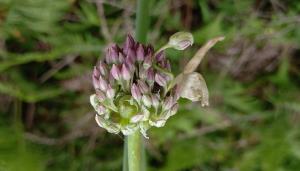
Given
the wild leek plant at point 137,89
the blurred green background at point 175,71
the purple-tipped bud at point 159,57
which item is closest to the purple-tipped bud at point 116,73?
the wild leek plant at point 137,89

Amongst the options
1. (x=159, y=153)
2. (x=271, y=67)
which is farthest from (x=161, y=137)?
(x=271, y=67)

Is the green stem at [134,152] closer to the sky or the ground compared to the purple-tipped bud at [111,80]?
closer to the ground

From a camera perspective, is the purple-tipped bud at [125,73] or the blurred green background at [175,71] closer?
the purple-tipped bud at [125,73]

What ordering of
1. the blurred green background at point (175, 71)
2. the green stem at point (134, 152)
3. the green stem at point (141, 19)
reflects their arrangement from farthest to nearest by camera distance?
the blurred green background at point (175, 71)
the green stem at point (141, 19)
the green stem at point (134, 152)

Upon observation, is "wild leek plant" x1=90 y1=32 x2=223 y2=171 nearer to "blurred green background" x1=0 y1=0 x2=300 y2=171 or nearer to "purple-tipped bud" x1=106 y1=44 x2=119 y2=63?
"purple-tipped bud" x1=106 y1=44 x2=119 y2=63

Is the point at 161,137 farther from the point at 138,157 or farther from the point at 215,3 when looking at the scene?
the point at 138,157

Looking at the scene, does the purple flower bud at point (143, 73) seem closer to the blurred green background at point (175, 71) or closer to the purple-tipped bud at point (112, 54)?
the purple-tipped bud at point (112, 54)

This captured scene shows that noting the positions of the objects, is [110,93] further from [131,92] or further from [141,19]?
[141,19]
